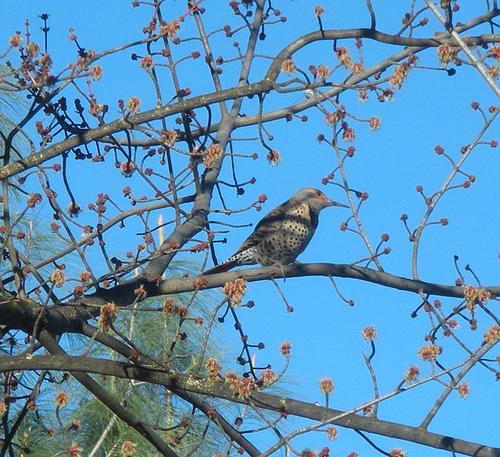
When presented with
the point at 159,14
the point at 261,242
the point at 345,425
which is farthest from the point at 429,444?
the point at 261,242

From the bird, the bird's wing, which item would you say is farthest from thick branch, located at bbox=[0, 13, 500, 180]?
the bird's wing

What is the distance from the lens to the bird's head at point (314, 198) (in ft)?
20.9

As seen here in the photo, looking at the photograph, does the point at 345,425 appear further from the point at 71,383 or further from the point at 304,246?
the point at 71,383

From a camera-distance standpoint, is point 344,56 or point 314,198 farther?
point 314,198

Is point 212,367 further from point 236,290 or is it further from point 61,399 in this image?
point 61,399

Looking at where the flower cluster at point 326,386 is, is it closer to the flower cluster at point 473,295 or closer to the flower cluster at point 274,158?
the flower cluster at point 473,295

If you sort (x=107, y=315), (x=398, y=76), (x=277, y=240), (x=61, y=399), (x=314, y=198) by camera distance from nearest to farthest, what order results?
(x=107, y=315), (x=61, y=399), (x=398, y=76), (x=277, y=240), (x=314, y=198)

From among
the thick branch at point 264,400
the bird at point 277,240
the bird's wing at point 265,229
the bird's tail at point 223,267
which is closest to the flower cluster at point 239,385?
the thick branch at point 264,400

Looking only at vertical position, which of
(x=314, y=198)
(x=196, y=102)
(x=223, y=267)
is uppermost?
(x=314, y=198)

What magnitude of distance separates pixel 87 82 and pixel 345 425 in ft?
4.89

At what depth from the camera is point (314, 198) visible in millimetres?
6414

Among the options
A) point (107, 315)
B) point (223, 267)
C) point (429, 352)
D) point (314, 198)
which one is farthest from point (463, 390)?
point (314, 198)

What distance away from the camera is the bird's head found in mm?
6367

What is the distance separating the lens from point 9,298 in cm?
321
